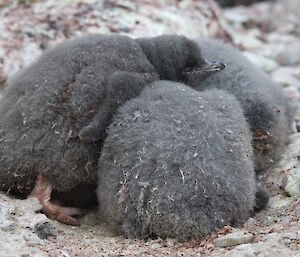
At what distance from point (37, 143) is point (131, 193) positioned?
814mm

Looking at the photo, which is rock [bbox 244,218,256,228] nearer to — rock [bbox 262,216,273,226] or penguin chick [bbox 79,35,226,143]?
rock [bbox 262,216,273,226]

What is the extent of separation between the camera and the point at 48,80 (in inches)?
176

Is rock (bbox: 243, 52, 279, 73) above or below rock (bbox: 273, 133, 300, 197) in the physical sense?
below

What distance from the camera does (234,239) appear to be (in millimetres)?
3641

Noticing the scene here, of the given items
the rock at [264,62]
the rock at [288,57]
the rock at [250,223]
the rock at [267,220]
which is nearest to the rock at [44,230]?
the rock at [250,223]

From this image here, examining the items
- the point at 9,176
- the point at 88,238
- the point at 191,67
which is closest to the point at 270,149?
the point at 191,67

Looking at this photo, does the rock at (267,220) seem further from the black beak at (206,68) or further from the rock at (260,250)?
the black beak at (206,68)

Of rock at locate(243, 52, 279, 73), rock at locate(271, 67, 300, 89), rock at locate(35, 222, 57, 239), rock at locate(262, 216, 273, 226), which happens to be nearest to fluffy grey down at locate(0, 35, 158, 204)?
rock at locate(35, 222, 57, 239)

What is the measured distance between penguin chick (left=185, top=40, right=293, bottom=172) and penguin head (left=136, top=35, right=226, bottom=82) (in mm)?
75

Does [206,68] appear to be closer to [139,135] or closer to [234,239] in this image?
[139,135]

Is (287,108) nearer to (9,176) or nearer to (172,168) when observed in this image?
(172,168)

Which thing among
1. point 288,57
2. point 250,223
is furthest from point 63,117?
point 288,57

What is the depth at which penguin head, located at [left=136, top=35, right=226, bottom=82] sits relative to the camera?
15.8ft

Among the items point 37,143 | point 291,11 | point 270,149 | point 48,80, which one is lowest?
point 291,11
